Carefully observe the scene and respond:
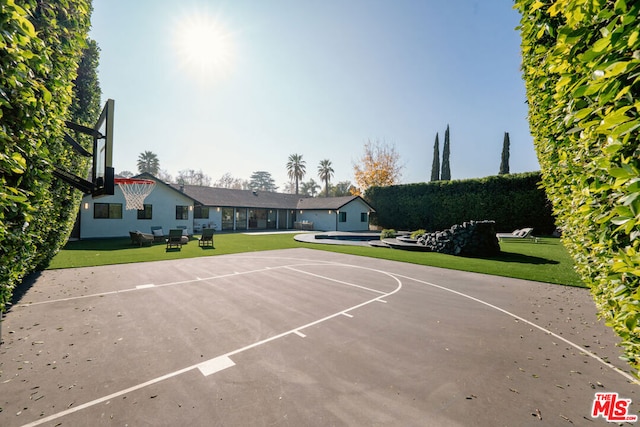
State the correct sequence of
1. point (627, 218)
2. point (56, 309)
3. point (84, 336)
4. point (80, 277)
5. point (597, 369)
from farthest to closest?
1. point (80, 277)
2. point (56, 309)
3. point (84, 336)
4. point (597, 369)
5. point (627, 218)

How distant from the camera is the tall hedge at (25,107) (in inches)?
91.9

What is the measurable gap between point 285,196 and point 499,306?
4023cm

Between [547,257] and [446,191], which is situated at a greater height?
[446,191]

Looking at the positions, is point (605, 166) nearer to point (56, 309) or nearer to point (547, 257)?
point (56, 309)

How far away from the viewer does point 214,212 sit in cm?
3372

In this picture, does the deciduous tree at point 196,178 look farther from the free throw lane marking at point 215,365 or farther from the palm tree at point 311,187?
the free throw lane marking at point 215,365

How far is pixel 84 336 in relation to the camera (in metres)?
5.42

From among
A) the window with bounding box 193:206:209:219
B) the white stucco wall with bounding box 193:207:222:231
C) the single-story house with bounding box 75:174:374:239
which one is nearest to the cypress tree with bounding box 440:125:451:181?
the single-story house with bounding box 75:174:374:239

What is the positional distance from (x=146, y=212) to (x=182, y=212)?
11.1ft

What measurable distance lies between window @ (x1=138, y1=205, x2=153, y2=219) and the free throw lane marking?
26.5m

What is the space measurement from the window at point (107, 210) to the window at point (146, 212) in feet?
5.18

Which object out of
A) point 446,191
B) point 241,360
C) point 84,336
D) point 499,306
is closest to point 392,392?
point 241,360

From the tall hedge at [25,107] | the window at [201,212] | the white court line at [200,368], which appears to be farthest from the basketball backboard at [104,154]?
the window at [201,212]

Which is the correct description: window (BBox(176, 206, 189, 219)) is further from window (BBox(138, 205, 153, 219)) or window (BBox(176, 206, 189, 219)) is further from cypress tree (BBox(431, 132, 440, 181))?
cypress tree (BBox(431, 132, 440, 181))
